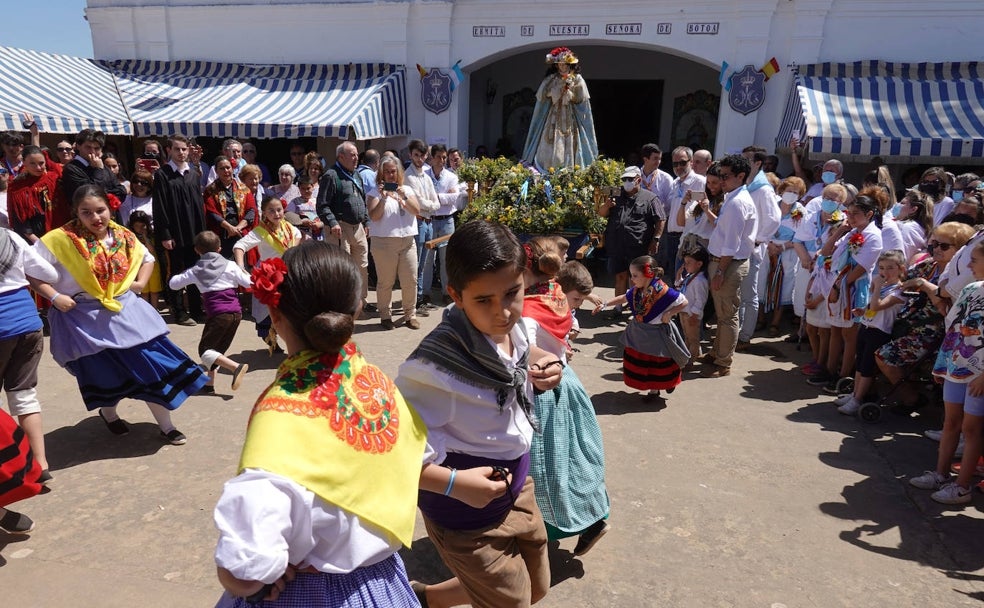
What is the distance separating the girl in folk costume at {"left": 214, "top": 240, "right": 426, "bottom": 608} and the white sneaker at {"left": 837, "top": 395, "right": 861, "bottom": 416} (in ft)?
14.5

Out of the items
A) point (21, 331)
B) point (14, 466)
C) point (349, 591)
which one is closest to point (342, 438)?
point (349, 591)

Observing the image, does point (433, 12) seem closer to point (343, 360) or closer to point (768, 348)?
point (768, 348)

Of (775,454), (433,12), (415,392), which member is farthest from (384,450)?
(433,12)

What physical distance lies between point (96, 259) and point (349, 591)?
10.5 feet

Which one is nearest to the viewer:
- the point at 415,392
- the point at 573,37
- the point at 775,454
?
the point at 415,392

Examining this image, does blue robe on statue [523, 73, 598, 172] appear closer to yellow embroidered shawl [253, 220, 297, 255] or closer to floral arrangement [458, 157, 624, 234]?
floral arrangement [458, 157, 624, 234]

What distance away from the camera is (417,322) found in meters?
7.13

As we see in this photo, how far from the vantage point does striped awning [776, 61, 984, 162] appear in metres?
9.24

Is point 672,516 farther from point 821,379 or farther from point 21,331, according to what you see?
point 21,331

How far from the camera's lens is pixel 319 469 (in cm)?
140

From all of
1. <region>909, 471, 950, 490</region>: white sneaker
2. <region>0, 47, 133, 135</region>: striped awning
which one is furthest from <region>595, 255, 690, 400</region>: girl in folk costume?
<region>0, 47, 133, 135</region>: striped awning

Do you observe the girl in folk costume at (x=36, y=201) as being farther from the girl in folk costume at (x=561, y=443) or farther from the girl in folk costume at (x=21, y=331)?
the girl in folk costume at (x=561, y=443)

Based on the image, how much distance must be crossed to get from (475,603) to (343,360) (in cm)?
111

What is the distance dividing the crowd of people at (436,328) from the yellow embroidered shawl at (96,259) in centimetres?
1
